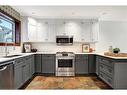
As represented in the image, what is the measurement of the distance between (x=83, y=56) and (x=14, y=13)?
9.36 feet

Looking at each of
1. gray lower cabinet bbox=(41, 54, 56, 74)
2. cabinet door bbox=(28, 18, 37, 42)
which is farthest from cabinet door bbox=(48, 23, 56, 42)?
gray lower cabinet bbox=(41, 54, 56, 74)

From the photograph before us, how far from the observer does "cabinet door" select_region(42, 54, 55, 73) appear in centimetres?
622

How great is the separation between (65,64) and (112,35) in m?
2.75

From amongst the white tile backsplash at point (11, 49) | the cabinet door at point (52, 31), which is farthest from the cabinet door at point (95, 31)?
the white tile backsplash at point (11, 49)

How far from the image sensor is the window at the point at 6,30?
14.8ft

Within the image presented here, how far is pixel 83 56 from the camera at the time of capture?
20.2 ft

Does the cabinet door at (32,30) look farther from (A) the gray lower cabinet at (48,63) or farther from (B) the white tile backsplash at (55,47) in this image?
(A) the gray lower cabinet at (48,63)

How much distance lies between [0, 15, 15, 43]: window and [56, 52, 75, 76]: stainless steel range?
1.82 meters

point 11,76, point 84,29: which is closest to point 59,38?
point 84,29

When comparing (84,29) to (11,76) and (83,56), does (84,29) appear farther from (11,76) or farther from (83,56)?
(11,76)

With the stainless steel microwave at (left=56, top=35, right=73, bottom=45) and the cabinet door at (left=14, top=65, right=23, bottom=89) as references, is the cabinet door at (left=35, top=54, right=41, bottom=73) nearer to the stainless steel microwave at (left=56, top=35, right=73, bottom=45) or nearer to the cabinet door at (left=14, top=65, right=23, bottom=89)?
the stainless steel microwave at (left=56, top=35, right=73, bottom=45)

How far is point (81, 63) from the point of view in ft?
20.2
